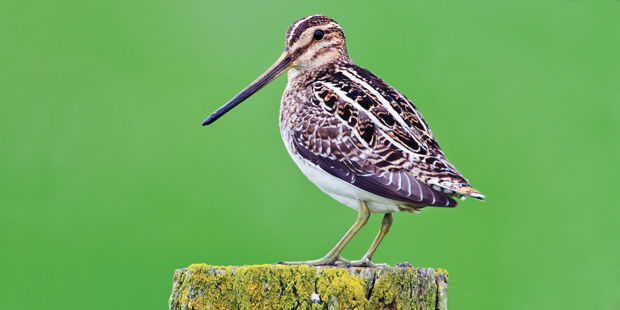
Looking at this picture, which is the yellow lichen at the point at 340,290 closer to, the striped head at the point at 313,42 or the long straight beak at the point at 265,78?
the long straight beak at the point at 265,78

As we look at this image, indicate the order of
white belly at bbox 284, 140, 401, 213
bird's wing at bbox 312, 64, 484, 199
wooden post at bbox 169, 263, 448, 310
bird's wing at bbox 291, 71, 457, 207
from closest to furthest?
wooden post at bbox 169, 263, 448, 310, bird's wing at bbox 291, 71, 457, 207, bird's wing at bbox 312, 64, 484, 199, white belly at bbox 284, 140, 401, 213

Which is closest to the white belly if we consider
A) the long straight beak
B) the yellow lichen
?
the long straight beak

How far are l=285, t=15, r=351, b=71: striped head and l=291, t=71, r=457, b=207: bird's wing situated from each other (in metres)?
0.69

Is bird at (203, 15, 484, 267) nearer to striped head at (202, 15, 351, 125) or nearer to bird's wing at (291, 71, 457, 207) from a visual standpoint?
bird's wing at (291, 71, 457, 207)

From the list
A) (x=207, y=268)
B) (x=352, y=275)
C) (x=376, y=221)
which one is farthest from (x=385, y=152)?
(x=376, y=221)

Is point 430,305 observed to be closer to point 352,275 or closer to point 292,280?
point 352,275

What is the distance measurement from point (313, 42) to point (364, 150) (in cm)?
157

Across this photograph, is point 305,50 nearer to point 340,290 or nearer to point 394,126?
point 394,126

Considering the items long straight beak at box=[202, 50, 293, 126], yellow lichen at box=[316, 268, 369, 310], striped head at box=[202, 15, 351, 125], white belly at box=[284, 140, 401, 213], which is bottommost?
yellow lichen at box=[316, 268, 369, 310]

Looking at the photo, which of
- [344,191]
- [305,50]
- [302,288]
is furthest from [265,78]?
[302,288]

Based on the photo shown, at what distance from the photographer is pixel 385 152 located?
5242 millimetres

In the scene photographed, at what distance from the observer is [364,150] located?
5.28 meters

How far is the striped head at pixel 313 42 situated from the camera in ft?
20.8

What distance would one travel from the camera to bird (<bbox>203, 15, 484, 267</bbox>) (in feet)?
16.5
